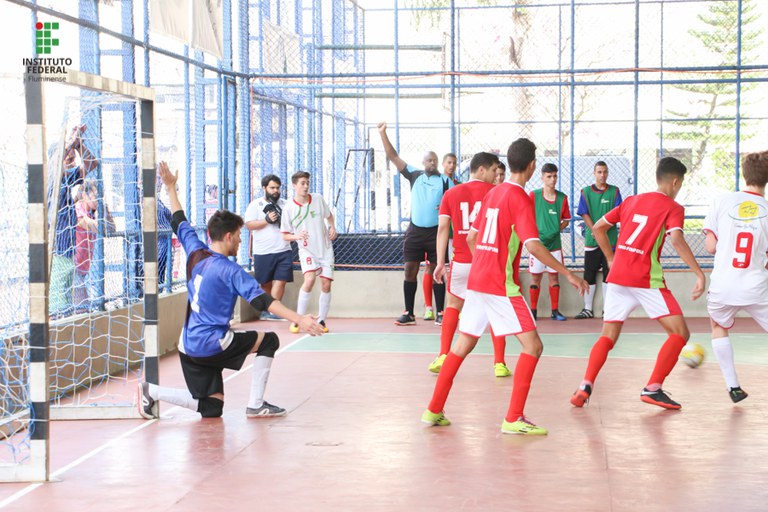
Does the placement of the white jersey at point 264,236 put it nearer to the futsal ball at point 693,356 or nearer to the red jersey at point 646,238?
the futsal ball at point 693,356

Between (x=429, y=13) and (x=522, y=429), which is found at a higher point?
(x=429, y=13)

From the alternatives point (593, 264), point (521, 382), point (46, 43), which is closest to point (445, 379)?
point (521, 382)

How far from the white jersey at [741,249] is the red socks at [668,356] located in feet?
1.45

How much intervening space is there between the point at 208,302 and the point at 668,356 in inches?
135

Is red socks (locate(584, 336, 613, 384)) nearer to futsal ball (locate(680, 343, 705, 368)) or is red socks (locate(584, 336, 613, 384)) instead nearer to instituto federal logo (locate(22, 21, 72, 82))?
futsal ball (locate(680, 343, 705, 368))

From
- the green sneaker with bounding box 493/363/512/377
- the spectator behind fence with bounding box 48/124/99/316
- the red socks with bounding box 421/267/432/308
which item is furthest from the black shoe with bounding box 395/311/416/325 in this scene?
the spectator behind fence with bounding box 48/124/99/316

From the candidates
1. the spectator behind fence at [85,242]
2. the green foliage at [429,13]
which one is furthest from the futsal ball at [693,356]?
the green foliage at [429,13]

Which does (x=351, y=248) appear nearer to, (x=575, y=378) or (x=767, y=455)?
(x=575, y=378)

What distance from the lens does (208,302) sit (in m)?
7.23

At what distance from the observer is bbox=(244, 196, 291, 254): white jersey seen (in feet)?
41.0

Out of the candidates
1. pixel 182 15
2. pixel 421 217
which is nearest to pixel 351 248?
pixel 421 217

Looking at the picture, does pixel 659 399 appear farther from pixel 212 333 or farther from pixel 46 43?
pixel 46 43

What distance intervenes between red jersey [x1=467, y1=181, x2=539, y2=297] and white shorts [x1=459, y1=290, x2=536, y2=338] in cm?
5

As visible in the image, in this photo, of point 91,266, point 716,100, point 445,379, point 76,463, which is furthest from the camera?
point 716,100
